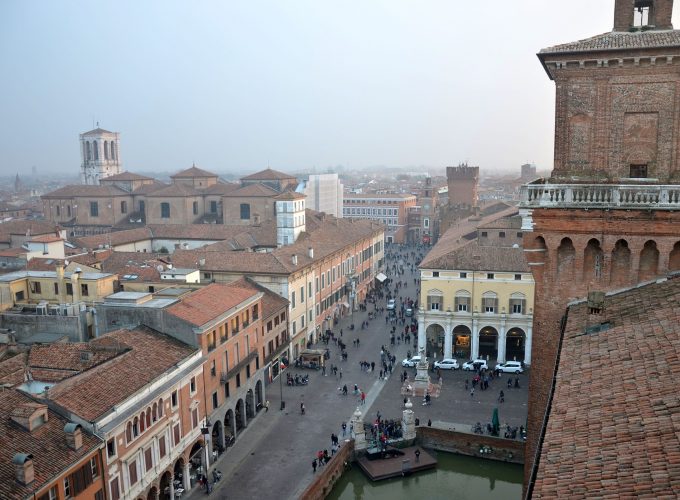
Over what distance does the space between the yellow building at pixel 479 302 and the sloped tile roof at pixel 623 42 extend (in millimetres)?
25252

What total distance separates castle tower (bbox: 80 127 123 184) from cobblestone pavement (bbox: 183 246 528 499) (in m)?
82.6

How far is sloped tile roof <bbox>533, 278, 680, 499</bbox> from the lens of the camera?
8.02 m

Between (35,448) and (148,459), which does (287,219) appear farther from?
(35,448)

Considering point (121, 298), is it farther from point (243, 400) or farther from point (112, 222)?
point (112, 222)

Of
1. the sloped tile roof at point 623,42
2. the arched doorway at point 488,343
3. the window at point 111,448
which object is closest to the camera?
the sloped tile roof at point 623,42

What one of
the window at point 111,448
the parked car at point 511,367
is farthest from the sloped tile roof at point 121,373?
the parked car at point 511,367

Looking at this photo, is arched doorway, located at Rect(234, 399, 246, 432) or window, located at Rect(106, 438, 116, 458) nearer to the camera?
window, located at Rect(106, 438, 116, 458)

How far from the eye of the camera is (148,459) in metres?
24.5

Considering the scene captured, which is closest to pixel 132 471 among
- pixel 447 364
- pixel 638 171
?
pixel 638 171

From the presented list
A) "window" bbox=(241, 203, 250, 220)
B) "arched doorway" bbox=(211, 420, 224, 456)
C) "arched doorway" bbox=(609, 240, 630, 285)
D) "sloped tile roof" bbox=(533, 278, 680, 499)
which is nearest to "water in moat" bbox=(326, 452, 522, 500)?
"arched doorway" bbox=(211, 420, 224, 456)

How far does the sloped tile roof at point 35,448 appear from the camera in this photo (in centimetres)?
1797

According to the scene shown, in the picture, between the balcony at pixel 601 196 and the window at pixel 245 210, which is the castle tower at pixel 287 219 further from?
the balcony at pixel 601 196

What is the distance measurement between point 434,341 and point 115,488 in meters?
28.6

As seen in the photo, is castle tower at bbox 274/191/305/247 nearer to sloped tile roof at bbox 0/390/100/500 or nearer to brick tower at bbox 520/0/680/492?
sloped tile roof at bbox 0/390/100/500
